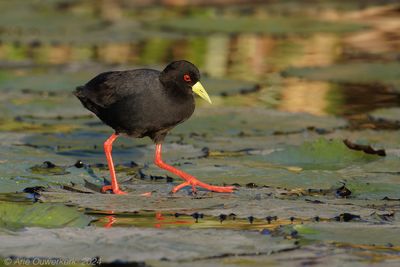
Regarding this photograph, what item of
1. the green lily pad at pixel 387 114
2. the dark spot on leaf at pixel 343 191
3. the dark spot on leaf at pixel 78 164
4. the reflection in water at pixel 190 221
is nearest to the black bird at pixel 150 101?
the dark spot on leaf at pixel 78 164

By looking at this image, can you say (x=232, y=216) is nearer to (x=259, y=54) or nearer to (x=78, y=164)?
(x=78, y=164)

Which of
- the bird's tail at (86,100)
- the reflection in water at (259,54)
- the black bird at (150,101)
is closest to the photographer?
the black bird at (150,101)

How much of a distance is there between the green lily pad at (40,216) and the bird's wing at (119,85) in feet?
4.73

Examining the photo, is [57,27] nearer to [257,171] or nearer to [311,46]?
[311,46]

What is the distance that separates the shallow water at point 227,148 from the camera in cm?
578

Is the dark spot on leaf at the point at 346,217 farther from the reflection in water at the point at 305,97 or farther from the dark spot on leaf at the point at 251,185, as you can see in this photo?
the reflection in water at the point at 305,97

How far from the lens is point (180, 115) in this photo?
7480 mm

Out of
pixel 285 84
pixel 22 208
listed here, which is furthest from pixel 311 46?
pixel 22 208

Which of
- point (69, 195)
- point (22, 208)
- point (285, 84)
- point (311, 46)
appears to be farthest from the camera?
point (311, 46)

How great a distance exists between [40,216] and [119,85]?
1664 millimetres

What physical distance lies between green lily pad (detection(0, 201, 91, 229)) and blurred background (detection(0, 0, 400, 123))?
14.4 feet

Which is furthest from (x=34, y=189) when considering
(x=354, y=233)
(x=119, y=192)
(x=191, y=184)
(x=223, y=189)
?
(x=354, y=233)

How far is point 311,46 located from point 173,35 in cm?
226

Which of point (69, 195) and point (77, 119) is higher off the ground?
point (77, 119)
